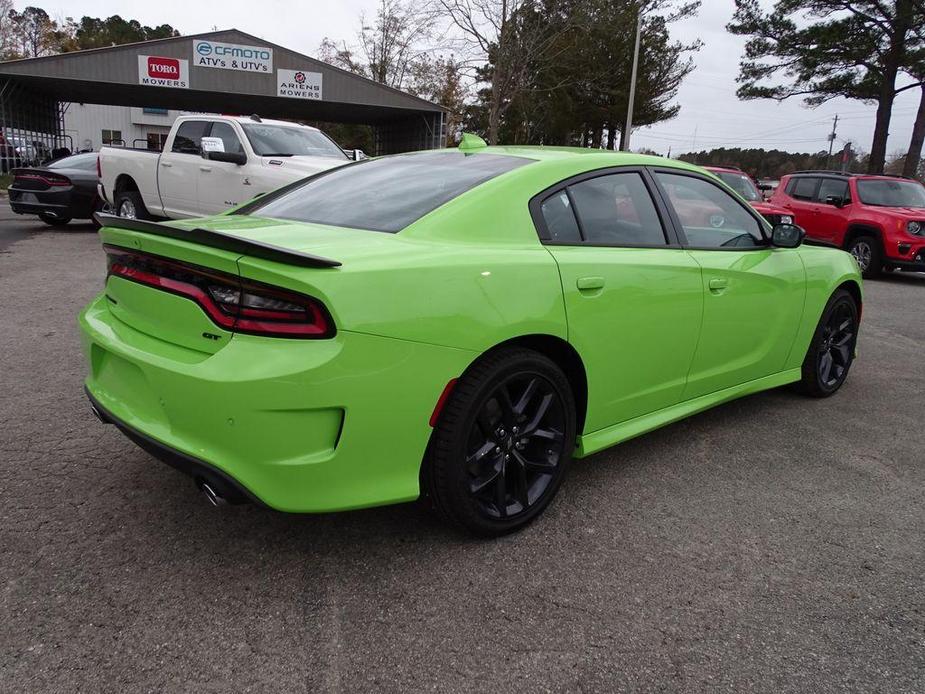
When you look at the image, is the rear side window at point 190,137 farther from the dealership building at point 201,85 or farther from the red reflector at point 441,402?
the dealership building at point 201,85

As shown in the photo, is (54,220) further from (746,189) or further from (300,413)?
(300,413)

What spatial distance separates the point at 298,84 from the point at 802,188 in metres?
19.8

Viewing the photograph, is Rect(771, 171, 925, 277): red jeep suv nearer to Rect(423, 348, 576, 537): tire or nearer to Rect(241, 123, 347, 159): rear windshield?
Rect(241, 123, 347, 159): rear windshield

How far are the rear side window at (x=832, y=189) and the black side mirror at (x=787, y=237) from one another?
31.5ft

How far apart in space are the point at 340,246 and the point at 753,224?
2619 millimetres

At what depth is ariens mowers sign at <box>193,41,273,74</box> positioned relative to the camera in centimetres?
2539

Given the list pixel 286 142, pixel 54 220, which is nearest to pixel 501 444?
pixel 286 142

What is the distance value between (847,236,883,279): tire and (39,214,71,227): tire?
528 inches

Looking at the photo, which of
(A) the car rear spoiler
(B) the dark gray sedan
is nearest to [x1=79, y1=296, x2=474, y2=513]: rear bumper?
(A) the car rear spoiler

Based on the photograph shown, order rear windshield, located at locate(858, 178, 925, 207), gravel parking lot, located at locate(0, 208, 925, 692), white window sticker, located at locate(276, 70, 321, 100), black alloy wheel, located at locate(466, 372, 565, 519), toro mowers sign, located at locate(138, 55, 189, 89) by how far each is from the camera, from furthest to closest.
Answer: white window sticker, located at locate(276, 70, 321, 100) → toro mowers sign, located at locate(138, 55, 189, 89) → rear windshield, located at locate(858, 178, 925, 207) → black alloy wheel, located at locate(466, 372, 565, 519) → gravel parking lot, located at locate(0, 208, 925, 692)

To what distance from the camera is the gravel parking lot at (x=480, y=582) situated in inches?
79.2

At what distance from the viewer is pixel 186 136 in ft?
32.7

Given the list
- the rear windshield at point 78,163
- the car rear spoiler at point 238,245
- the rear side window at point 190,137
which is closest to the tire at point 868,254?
the rear side window at point 190,137

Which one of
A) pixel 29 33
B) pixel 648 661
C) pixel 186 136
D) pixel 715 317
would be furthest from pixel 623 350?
pixel 29 33
